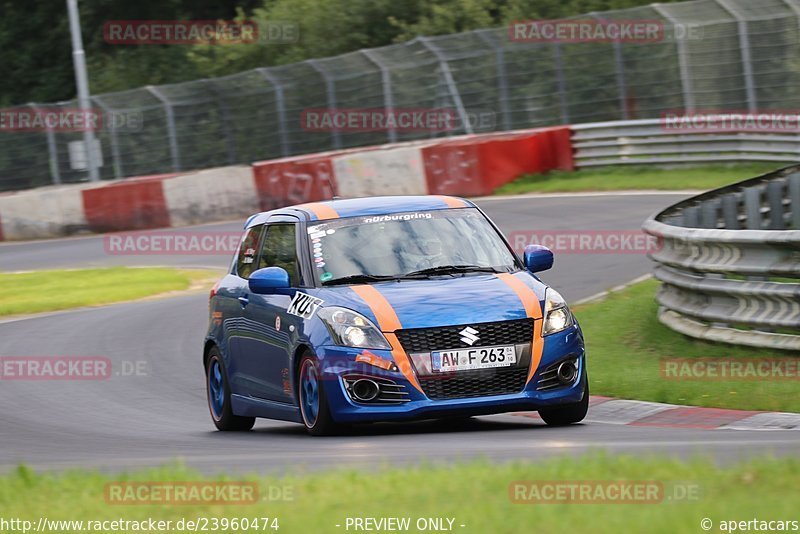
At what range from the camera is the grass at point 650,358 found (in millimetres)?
10156

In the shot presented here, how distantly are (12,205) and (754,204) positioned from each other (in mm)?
20418

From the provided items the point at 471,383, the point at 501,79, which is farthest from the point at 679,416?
the point at 501,79

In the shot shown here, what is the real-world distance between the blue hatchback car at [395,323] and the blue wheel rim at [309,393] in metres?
0.01

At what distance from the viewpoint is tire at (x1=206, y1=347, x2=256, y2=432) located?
11.2m

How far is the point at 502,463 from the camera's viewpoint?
674 cm

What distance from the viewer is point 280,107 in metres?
34.5

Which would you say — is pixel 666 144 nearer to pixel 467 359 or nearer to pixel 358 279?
pixel 358 279

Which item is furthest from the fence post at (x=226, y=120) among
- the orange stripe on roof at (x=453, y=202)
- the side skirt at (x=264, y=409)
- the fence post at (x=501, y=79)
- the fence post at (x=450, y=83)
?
the orange stripe on roof at (x=453, y=202)

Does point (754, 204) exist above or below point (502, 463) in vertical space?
below

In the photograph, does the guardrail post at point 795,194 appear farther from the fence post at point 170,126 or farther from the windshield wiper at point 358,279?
the fence post at point 170,126

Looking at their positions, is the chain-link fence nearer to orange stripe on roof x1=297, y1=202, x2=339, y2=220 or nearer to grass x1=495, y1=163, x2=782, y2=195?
grass x1=495, y1=163, x2=782, y2=195

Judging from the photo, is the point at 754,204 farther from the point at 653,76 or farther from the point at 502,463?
the point at 653,76

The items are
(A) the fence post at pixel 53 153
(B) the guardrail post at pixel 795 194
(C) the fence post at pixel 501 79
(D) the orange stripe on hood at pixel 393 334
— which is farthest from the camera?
(A) the fence post at pixel 53 153

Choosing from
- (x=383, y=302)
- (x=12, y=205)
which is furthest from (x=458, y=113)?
(x=383, y=302)
